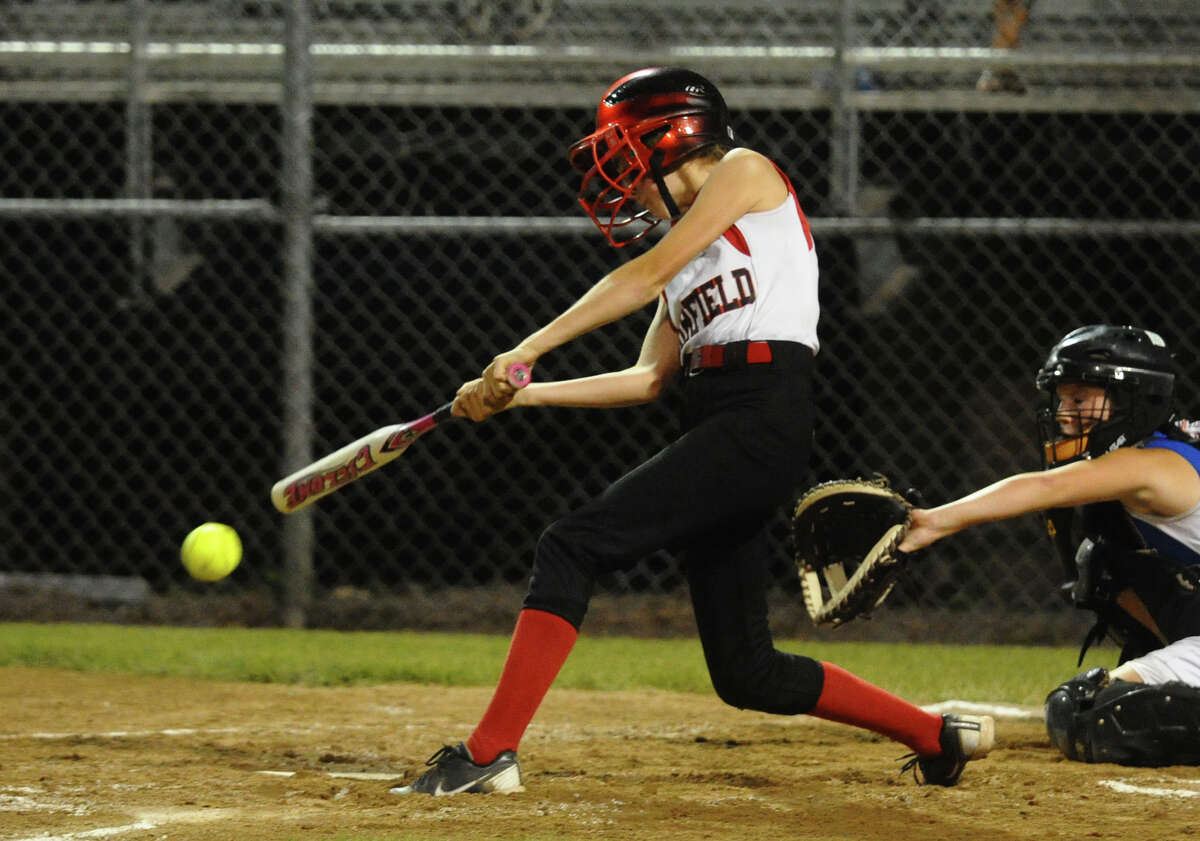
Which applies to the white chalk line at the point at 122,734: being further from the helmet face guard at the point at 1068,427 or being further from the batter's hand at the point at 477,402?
the helmet face guard at the point at 1068,427

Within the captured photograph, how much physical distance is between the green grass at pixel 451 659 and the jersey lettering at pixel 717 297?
2.04 meters

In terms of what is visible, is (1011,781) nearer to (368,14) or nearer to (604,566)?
(604,566)

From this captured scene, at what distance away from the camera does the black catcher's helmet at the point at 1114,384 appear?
3.82 meters

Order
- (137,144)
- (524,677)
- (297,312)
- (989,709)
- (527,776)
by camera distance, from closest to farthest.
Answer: (524,677), (527,776), (989,709), (297,312), (137,144)

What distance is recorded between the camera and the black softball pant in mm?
3273

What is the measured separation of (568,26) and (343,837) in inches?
215

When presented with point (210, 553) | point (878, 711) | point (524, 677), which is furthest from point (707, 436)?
point (210, 553)

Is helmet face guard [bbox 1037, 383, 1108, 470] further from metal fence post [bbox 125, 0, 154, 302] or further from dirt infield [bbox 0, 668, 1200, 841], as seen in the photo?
metal fence post [bbox 125, 0, 154, 302]

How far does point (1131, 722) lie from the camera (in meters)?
3.73

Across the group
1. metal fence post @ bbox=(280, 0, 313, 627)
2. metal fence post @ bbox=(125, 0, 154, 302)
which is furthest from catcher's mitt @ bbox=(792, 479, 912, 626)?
metal fence post @ bbox=(125, 0, 154, 302)

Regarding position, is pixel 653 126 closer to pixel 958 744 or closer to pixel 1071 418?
pixel 1071 418

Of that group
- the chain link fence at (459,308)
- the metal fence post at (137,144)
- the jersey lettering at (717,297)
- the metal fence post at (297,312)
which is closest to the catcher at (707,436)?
the jersey lettering at (717,297)

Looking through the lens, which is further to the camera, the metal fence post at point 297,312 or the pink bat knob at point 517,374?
the metal fence post at point 297,312

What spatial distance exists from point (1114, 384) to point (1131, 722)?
87 centimetres
